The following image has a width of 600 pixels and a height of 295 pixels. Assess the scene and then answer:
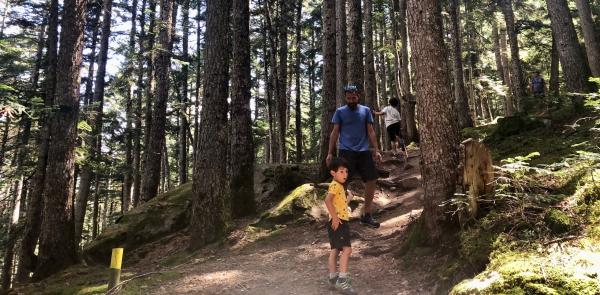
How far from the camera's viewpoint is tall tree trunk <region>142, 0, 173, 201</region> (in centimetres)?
1535

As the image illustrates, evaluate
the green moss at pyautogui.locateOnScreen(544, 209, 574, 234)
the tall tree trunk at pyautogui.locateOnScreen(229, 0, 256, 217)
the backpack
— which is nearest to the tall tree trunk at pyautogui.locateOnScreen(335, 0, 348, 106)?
the tall tree trunk at pyautogui.locateOnScreen(229, 0, 256, 217)

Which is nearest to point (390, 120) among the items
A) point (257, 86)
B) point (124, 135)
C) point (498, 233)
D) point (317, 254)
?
point (317, 254)

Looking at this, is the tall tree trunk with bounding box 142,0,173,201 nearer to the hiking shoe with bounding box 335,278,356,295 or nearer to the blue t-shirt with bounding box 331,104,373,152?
the blue t-shirt with bounding box 331,104,373,152

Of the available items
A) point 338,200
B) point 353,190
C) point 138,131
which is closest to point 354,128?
point 338,200

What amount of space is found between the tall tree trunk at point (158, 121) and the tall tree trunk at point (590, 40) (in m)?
14.3

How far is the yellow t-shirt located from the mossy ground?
4.78ft

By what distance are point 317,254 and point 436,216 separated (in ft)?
8.32

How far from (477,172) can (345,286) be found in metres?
2.14

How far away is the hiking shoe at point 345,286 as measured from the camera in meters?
4.89

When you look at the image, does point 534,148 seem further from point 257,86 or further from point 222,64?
point 257,86

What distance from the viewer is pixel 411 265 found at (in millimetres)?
5434

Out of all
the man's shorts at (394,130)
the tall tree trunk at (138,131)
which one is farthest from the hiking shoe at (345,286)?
the tall tree trunk at (138,131)

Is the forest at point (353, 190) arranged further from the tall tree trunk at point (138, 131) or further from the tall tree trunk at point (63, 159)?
the tall tree trunk at point (138, 131)

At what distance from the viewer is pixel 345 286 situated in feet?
16.1
